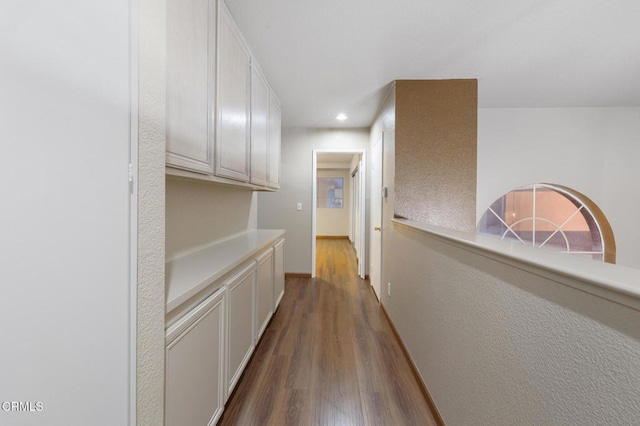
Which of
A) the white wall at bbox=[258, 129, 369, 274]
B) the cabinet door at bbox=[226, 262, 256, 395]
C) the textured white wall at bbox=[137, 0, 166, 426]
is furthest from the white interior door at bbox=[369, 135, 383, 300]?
the textured white wall at bbox=[137, 0, 166, 426]

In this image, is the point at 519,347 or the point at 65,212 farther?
the point at 519,347

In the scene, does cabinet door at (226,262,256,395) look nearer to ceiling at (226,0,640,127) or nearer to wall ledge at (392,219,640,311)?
wall ledge at (392,219,640,311)

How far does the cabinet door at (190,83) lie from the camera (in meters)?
1.09

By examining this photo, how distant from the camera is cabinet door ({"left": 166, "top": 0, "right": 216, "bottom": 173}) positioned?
1088 mm

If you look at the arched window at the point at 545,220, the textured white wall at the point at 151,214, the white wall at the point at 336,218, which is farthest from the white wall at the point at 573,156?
the white wall at the point at 336,218

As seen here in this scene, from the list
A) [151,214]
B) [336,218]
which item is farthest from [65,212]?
[336,218]

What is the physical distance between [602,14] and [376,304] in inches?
119

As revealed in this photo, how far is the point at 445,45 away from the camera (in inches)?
79.2

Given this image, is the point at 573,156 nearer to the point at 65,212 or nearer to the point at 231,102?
the point at 231,102

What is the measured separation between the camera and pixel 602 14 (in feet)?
5.57

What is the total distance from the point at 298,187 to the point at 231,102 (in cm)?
249

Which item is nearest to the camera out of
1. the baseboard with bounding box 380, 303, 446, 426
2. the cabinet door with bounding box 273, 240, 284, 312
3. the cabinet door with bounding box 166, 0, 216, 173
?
the cabinet door with bounding box 166, 0, 216, 173

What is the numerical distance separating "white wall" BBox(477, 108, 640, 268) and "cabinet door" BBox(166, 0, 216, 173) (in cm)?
352

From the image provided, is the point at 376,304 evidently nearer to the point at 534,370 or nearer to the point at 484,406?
the point at 484,406
